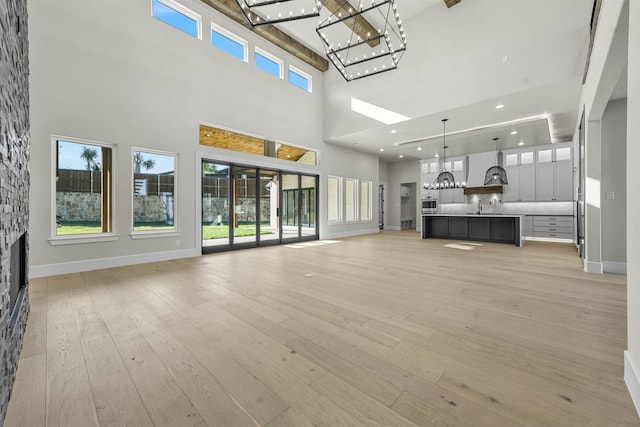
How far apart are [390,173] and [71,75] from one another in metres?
12.1

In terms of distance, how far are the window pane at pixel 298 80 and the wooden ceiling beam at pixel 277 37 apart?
0.46m

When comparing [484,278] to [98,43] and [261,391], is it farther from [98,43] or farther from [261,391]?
[98,43]

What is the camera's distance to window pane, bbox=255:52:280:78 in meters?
7.27

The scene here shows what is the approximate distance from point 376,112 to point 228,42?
4188 mm

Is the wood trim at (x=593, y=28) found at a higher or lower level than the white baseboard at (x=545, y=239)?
higher

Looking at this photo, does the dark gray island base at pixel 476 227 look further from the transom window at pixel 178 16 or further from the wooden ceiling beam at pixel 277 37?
the transom window at pixel 178 16

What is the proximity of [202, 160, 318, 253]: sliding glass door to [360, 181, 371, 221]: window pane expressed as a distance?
8.38 feet

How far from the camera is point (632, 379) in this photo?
4.60 feet

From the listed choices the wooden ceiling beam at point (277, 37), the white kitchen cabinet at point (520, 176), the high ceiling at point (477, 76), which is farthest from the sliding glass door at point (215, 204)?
the white kitchen cabinet at point (520, 176)

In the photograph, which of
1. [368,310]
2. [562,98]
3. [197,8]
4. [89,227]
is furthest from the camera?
[197,8]

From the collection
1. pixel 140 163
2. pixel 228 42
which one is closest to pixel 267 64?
pixel 228 42

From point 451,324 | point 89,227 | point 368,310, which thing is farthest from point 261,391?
point 89,227

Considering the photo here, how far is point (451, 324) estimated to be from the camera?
231 cm

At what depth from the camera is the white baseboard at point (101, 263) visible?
4.09 metres
